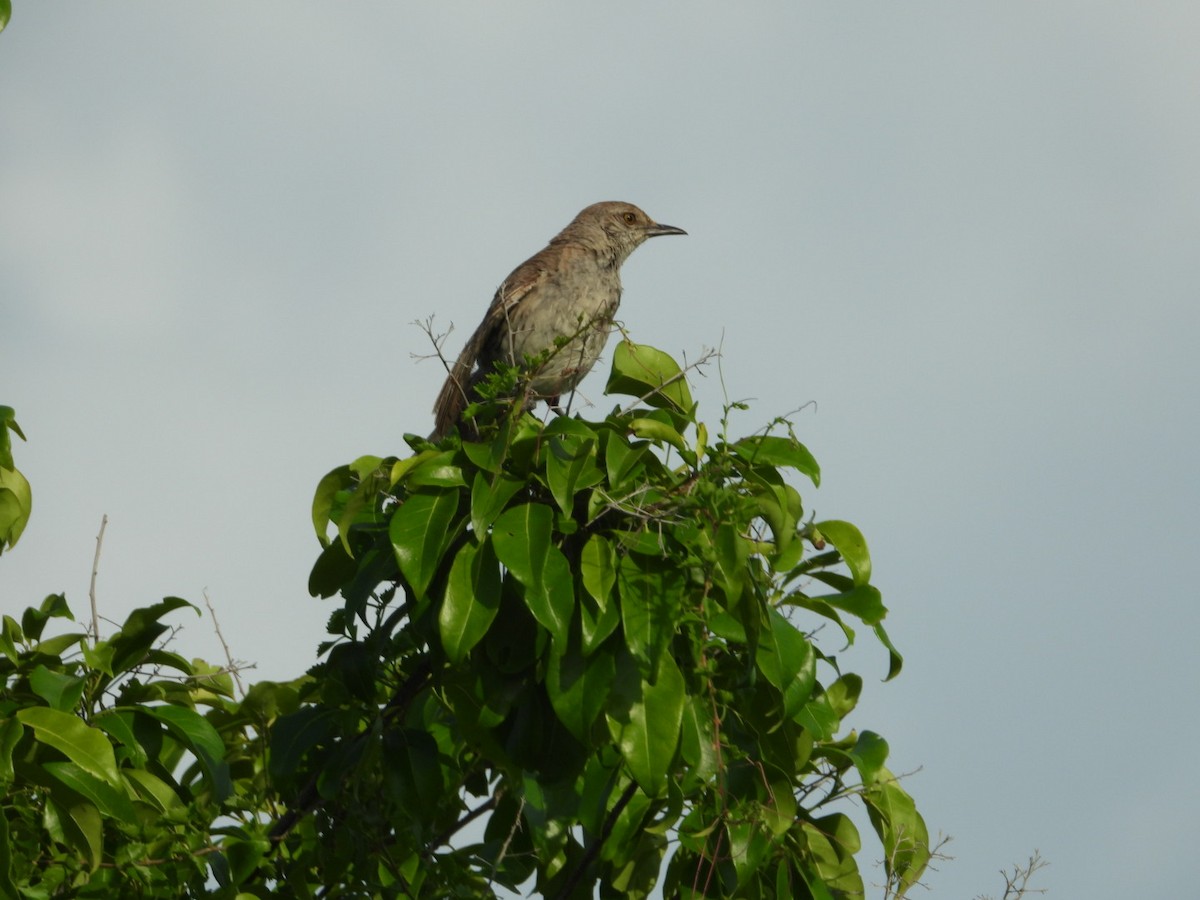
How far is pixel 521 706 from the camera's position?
3.50 m

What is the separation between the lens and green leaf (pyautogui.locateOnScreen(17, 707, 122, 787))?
10.5 ft

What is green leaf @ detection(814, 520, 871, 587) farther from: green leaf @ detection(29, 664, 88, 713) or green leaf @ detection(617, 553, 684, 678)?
green leaf @ detection(29, 664, 88, 713)

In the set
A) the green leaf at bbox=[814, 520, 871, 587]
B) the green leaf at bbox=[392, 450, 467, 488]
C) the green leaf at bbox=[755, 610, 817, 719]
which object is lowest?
the green leaf at bbox=[755, 610, 817, 719]

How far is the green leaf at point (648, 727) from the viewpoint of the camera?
319cm

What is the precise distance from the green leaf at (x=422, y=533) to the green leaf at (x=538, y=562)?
0.15m

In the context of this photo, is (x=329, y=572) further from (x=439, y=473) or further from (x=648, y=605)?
(x=648, y=605)

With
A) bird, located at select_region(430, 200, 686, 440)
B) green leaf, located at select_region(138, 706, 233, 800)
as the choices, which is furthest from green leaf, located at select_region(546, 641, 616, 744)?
bird, located at select_region(430, 200, 686, 440)

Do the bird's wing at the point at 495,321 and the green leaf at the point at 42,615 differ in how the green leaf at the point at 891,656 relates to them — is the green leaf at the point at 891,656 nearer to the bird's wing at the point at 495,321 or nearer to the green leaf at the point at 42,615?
the green leaf at the point at 42,615

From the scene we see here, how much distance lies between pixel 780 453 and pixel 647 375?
1.93 feet

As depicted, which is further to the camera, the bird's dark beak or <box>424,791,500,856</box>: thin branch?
the bird's dark beak

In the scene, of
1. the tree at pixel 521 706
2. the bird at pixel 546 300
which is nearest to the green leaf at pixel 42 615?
the tree at pixel 521 706

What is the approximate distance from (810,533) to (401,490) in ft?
3.85

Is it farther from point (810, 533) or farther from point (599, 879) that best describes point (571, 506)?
point (599, 879)

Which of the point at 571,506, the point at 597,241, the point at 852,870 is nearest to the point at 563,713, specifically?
the point at 571,506
